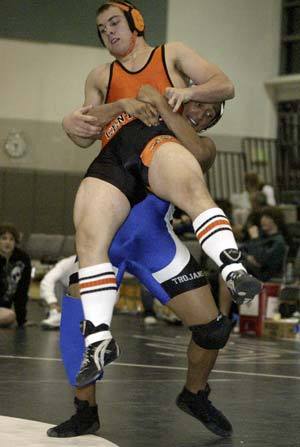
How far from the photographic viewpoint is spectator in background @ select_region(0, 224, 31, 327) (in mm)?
10234

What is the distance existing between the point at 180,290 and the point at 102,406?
97 centimetres

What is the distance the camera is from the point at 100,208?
4180 mm

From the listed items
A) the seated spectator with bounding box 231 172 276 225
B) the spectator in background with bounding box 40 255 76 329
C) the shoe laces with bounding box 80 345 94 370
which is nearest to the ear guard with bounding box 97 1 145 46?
the shoe laces with bounding box 80 345 94 370

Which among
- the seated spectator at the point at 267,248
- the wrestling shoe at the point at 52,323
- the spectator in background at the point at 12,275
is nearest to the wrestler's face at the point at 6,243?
the spectator in background at the point at 12,275

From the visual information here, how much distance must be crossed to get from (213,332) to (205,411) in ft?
1.11

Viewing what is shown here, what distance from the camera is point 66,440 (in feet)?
13.5

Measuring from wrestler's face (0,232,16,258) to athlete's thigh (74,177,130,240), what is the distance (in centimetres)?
602

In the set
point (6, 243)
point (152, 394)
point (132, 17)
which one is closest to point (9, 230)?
point (6, 243)

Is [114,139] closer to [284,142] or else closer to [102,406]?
[102,406]

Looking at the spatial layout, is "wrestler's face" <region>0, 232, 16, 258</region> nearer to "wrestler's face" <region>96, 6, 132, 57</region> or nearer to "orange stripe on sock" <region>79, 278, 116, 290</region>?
"wrestler's face" <region>96, 6, 132, 57</region>

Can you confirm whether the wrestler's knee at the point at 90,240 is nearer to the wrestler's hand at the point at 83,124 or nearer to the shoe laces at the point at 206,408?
the wrestler's hand at the point at 83,124

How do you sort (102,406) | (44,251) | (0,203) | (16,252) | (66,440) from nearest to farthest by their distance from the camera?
(66,440) < (102,406) < (16,252) < (44,251) < (0,203)

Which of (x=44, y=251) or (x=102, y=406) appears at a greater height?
(x=102, y=406)

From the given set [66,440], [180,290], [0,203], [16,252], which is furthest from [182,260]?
[0,203]
